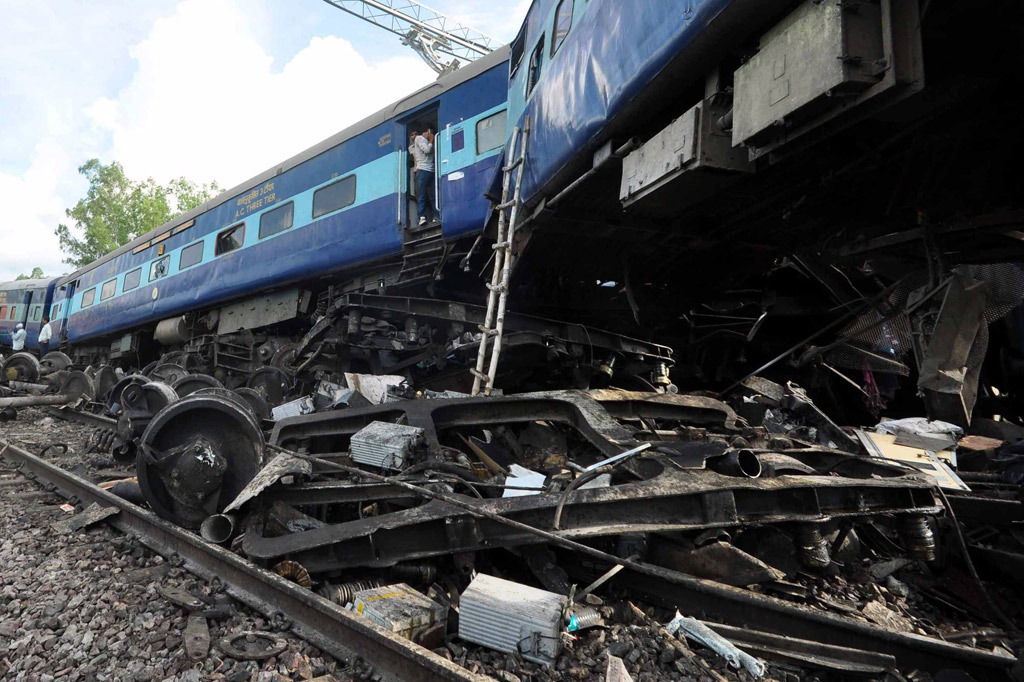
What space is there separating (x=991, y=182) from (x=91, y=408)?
12232 mm

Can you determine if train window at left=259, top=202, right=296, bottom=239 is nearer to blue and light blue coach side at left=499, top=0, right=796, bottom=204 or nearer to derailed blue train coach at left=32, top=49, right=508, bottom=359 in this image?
derailed blue train coach at left=32, top=49, right=508, bottom=359

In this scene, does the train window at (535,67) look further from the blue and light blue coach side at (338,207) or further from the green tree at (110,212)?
the green tree at (110,212)

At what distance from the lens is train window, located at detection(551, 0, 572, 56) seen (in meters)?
4.59

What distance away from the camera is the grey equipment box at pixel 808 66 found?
7.18ft

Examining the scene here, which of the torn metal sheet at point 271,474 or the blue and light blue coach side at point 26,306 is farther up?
the blue and light blue coach side at point 26,306

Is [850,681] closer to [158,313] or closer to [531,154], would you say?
[531,154]

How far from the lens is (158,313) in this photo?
12.6 metres

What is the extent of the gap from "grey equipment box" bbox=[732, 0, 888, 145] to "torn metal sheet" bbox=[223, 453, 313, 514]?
116 inches

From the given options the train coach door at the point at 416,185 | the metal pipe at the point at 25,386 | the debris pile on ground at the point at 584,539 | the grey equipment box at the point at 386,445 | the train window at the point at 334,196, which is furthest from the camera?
the metal pipe at the point at 25,386

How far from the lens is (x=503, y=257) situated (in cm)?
555

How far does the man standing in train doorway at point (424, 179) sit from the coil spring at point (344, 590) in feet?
16.9

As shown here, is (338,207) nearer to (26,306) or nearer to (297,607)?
(297,607)

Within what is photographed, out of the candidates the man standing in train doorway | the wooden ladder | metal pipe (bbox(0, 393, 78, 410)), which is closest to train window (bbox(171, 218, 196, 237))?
metal pipe (bbox(0, 393, 78, 410))

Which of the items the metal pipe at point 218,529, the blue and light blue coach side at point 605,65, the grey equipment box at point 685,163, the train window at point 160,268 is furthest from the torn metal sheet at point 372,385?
the train window at point 160,268
